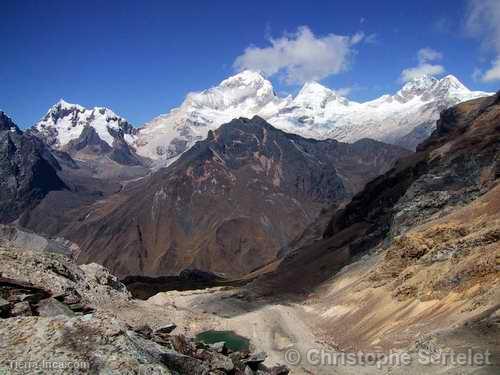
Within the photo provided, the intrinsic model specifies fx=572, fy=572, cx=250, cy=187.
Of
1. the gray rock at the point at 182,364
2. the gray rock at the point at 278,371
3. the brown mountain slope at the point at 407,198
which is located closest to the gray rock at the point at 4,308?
the gray rock at the point at 182,364

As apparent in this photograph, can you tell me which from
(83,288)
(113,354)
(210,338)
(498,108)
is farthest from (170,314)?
(498,108)

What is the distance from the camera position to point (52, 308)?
2464 cm

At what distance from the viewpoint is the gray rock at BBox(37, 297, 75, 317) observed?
24.1m

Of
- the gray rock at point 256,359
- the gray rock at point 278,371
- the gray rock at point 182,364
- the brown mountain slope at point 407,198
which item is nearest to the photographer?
the gray rock at point 182,364

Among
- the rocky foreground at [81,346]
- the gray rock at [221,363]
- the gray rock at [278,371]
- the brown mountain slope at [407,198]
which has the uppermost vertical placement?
the brown mountain slope at [407,198]

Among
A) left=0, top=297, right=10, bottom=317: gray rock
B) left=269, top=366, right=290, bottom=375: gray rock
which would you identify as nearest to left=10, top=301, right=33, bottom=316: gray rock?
left=0, top=297, right=10, bottom=317: gray rock

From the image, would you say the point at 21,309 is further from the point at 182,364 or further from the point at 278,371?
the point at 278,371

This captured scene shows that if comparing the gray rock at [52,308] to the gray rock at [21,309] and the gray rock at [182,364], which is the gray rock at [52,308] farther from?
the gray rock at [182,364]

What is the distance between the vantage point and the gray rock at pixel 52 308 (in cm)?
2409

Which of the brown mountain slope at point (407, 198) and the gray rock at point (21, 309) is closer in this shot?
the gray rock at point (21, 309)

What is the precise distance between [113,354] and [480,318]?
77.2 ft

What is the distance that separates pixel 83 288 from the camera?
4572 centimetres

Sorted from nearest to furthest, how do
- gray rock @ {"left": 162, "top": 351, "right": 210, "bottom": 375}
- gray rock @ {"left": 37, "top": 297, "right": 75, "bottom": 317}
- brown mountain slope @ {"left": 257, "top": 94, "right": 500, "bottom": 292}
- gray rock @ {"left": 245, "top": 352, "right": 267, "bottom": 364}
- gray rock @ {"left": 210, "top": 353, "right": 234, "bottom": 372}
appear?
gray rock @ {"left": 162, "top": 351, "right": 210, "bottom": 375}
gray rock @ {"left": 210, "top": 353, "right": 234, "bottom": 372}
gray rock @ {"left": 37, "top": 297, "right": 75, "bottom": 317}
gray rock @ {"left": 245, "top": 352, "right": 267, "bottom": 364}
brown mountain slope @ {"left": 257, "top": 94, "right": 500, "bottom": 292}

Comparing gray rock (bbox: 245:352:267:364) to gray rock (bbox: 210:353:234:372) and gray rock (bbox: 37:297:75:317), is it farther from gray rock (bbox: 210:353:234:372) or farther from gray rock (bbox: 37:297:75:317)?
gray rock (bbox: 37:297:75:317)
